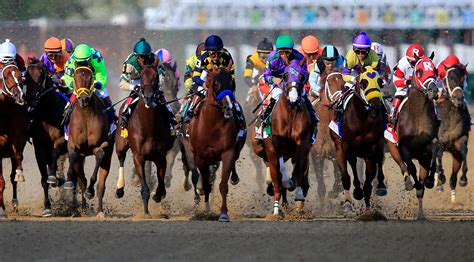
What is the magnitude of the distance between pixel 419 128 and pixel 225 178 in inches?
122

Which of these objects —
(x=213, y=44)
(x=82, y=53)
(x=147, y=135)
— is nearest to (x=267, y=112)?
(x=213, y=44)

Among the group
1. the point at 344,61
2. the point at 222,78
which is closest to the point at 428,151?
the point at 344,61

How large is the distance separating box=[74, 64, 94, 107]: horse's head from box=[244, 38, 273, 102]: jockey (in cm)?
Answer: 612

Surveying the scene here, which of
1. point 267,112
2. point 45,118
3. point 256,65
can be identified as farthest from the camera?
point 256,65

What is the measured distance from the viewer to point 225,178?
17.3 metres

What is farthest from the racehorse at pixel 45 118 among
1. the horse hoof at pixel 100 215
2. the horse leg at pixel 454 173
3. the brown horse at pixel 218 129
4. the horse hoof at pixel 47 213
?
the horse leg at pixel 454 173

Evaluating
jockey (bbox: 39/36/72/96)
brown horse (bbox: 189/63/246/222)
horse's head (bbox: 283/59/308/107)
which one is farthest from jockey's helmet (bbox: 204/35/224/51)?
jockey (bbox: 39/36/72/96)

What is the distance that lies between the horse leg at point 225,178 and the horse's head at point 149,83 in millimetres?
1223

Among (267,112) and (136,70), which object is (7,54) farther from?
(267,112)

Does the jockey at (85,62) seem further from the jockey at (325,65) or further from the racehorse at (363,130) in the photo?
the racehorse at (363,130)

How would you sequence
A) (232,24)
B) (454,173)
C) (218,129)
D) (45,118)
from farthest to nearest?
(232,24), (454,173), (45,118), (218,129)

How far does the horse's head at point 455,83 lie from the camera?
21.0 meters

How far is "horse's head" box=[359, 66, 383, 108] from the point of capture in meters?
18.6

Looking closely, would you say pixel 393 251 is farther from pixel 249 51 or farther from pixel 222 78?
pixel 249 51
